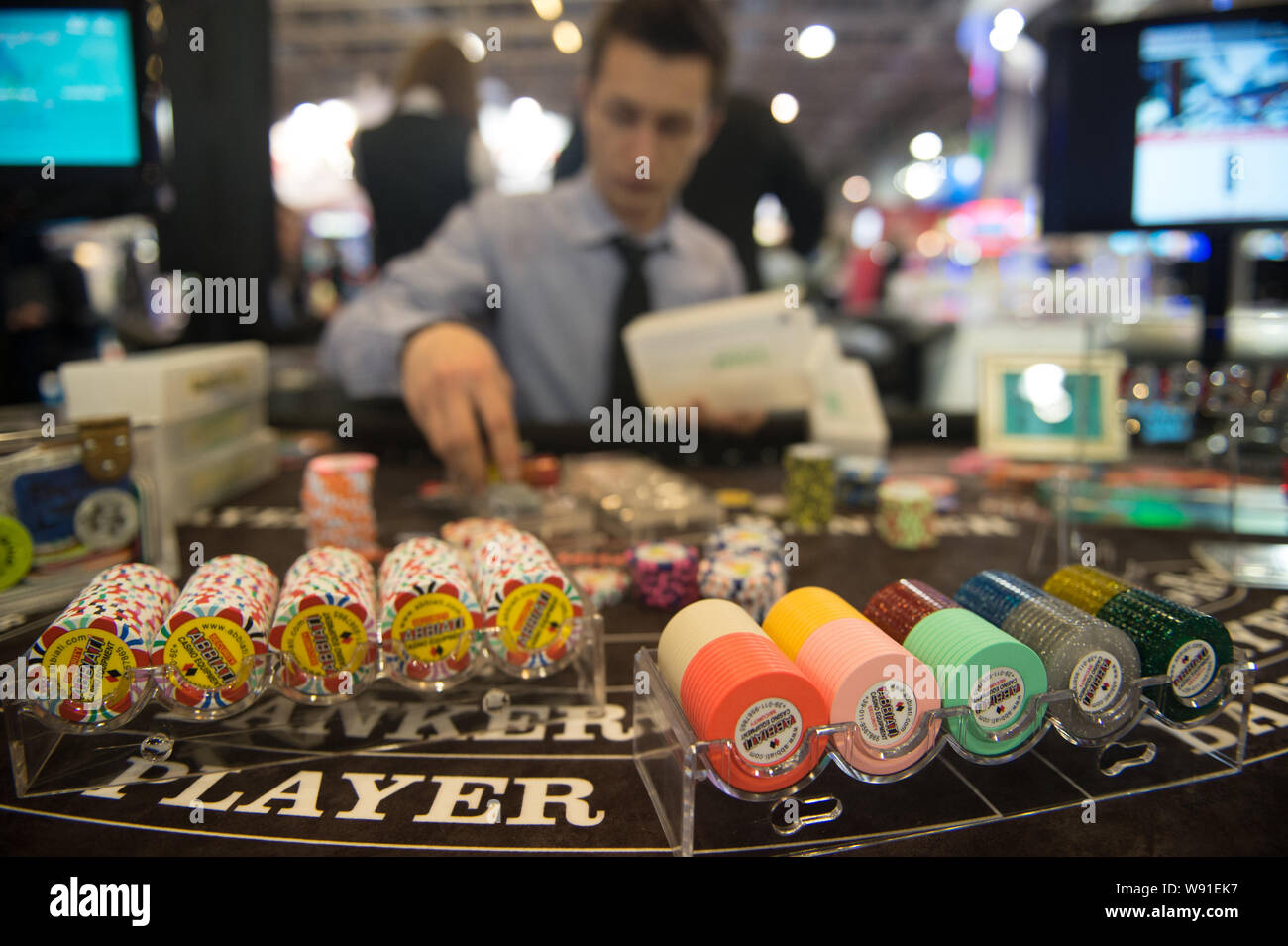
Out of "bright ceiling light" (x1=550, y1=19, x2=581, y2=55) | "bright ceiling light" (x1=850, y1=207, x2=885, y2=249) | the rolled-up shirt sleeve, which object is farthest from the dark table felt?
"bright ceiling light" (x1=850, y1=207, x2=885, y2=249)

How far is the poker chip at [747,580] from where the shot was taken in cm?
160

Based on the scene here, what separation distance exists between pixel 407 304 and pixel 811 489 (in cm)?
170

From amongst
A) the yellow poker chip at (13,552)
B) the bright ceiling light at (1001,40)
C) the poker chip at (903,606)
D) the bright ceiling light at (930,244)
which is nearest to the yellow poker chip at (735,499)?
the poker chip at (903,606)

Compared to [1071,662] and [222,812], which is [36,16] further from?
[1071,662]

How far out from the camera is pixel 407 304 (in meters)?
3.17

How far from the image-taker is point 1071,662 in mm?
1132

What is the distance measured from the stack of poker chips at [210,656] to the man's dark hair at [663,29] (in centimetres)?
265

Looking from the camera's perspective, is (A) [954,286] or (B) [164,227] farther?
(A) [954,286]

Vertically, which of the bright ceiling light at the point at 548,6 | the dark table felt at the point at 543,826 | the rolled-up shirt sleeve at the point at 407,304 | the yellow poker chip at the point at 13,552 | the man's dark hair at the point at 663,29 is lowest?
the dark table felt at the point at 543,826

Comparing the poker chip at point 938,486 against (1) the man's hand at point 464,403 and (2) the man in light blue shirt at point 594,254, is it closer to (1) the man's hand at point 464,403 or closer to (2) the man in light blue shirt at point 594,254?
(2) the man in light blue shirt at point 594,254

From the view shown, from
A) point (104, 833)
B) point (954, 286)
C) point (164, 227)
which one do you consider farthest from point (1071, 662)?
point (954, 286)

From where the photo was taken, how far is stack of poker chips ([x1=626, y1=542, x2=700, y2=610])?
169cm

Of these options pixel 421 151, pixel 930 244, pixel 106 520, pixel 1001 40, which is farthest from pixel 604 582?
pixel 930 244
